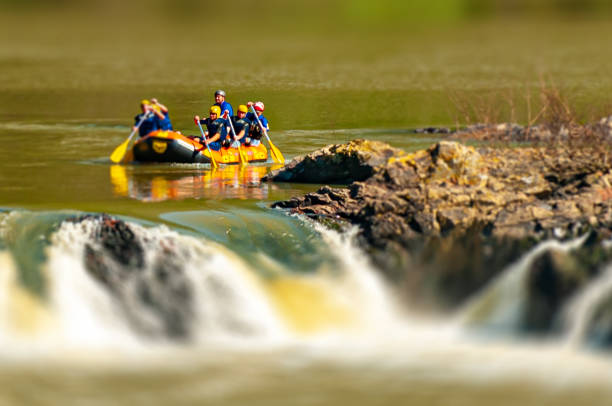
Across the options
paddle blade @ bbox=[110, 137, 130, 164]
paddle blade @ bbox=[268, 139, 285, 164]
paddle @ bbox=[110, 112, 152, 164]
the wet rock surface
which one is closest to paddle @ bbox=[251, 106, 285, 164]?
paddle blade @ bbox=[268, 139, 285, 164]

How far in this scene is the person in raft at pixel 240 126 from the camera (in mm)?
25288

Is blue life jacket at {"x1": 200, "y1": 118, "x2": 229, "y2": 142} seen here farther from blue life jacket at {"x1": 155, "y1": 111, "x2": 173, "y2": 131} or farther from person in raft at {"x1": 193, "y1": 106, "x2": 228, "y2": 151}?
blue life jacket at {"x1": 155, "y1": 111, "x2": 173, "y2": 131}

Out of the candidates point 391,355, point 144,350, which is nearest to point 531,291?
point 391,355

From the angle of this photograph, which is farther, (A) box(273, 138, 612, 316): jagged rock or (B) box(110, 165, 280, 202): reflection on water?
(B) box(110, 165, 280, 202): reflection on water

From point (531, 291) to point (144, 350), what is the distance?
506cm

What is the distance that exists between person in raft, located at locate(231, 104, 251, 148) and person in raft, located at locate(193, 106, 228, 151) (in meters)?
0.32

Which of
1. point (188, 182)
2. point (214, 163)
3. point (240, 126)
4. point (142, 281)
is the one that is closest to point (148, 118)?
point (214, 163)

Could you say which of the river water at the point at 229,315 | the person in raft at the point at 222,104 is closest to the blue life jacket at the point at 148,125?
the river water at the point at 229,315

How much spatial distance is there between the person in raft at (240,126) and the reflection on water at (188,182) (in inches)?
33.3

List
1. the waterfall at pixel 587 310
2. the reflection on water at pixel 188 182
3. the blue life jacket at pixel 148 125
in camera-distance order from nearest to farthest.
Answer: the waterfall at pixel 587 310, the reflection on water at pixel 188 182, the blue life jacket at pixel 148 125

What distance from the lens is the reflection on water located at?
20016 millimetres

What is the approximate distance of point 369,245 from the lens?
1619cm

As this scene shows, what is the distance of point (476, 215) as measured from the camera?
55.5 feet

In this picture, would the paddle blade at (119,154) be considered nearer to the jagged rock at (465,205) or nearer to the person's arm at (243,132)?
the person's arm at (243,132)
